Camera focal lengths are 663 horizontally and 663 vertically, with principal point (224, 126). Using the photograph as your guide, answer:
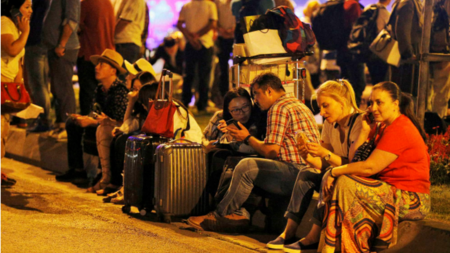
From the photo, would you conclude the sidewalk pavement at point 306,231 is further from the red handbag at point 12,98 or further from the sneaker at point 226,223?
the red handbag at point 12,98

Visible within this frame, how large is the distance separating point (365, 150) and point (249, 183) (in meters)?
1.20

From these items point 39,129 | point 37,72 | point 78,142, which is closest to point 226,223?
point 78,142

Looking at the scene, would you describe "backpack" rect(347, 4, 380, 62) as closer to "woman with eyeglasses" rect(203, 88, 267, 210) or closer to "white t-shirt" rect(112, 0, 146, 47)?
"white t-shirt" rect(112, 0, 146, 47)

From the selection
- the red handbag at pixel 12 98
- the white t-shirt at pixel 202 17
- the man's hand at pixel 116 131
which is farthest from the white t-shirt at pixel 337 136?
the white t-shirt at pixel 202 17

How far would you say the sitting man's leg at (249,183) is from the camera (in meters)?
5.73

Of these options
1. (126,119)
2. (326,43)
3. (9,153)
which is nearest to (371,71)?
(326,43)

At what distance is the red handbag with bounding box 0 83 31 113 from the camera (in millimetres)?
7391

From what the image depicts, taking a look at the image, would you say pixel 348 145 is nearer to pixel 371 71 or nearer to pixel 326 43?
pixel 371 71

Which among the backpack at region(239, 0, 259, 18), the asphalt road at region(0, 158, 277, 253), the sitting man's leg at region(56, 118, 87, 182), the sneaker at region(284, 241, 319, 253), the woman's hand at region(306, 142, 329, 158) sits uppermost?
the backpack at region(239, 0, 259, 18)

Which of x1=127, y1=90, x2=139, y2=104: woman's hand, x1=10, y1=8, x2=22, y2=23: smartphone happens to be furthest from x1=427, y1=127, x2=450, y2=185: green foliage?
x1=10, y1=8, x2=22, y2=23: smartphone

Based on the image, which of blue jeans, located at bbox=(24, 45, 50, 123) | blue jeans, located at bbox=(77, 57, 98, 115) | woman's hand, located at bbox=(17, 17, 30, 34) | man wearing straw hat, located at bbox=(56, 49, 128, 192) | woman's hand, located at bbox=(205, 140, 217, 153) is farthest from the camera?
blue jeans, located at bbox=(24, 45, 50, 123)

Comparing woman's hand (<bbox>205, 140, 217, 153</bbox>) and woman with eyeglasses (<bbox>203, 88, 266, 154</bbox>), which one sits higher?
woman with eyeglasses (<bbox>203, 88, 266, 154</bbox>)

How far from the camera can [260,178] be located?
5.75 m

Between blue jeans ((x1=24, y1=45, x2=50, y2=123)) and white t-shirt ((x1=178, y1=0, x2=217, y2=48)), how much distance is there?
9.63 feet
